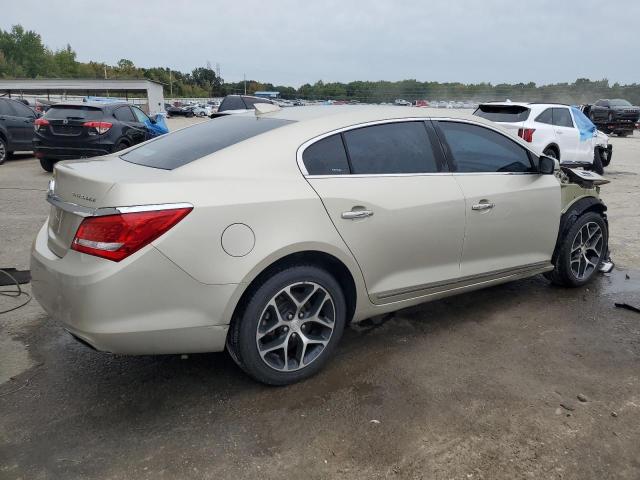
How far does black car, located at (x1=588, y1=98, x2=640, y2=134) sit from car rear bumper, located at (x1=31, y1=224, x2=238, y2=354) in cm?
2841

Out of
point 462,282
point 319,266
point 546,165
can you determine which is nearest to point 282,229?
point 319,266

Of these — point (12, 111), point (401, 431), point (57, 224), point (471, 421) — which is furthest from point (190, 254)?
point (12, 111)

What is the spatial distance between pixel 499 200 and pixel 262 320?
198 cm

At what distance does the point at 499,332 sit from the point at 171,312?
7.86 feet

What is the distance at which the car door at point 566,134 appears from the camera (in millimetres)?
10977

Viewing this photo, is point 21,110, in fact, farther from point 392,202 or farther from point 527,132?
point 392,202

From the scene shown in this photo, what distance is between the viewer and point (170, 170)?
2.83 m

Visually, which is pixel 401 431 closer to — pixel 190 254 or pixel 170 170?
pixel 190 254

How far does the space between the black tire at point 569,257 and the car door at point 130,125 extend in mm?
8951

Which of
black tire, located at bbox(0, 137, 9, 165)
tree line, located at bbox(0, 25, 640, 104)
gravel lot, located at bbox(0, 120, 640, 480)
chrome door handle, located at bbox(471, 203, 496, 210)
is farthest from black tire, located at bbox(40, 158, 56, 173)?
tree line, located at bbox(0, 25, 640, 104)

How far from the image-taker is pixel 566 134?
1105 centimetres

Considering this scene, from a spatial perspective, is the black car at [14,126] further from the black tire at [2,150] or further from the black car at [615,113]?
the black car at [615,113]

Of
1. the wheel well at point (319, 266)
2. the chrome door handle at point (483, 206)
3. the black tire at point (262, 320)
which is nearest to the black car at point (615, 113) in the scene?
the chrome door handle at point (483, 206)

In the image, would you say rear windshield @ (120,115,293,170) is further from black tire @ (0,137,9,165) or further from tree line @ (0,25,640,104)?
tree line @ (0,25,640,104)
